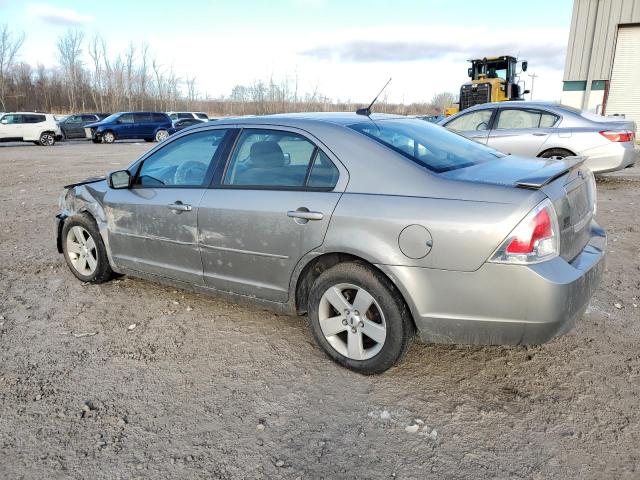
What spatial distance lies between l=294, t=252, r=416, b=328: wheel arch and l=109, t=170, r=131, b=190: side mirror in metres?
1.88

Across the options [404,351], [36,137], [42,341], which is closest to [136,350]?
[42,341]

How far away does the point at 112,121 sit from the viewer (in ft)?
86.2

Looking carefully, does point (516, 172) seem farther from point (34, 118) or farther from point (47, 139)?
point (47, 139)

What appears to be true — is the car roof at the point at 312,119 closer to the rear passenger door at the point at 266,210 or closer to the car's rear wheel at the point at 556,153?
the rear passenger door at the point at 266,210

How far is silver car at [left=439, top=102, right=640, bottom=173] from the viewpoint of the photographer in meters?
8.20

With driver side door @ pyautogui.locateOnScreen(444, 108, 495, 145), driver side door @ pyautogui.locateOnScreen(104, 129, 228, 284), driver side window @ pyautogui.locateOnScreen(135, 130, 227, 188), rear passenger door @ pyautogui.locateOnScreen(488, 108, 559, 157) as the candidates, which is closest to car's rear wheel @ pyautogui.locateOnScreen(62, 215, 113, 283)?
driver side door @ pyautogui.locateOnScreen(104, 129, 228, 284)

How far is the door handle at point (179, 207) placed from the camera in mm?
3643

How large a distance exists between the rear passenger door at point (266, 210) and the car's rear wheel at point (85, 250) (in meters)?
1.42

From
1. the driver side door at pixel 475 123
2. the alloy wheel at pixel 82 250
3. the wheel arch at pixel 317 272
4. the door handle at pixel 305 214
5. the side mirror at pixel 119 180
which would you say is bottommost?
the alloy wheel at pixel 82 250

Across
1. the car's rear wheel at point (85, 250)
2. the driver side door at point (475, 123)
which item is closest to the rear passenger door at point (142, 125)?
the driver side door at point (475, 123)

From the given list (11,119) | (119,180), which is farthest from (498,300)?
(11,119)

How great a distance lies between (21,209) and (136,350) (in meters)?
6.20

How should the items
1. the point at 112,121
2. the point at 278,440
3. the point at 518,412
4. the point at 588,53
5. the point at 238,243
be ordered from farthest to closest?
1. the point at 112,121
2. the point at 588,53
3. the point at 238,243
4. the point at 518,412
5. the point at 278,440

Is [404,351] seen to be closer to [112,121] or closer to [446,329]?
[446,329]
